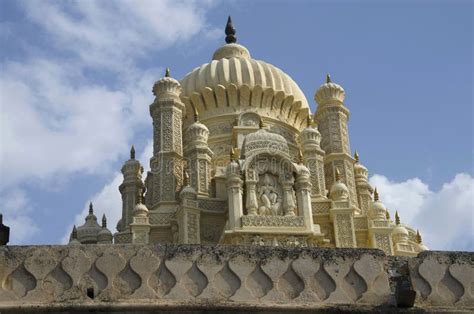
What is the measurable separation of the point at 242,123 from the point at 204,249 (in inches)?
930

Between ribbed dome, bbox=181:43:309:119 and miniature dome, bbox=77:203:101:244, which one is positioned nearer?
miniature dome, bbox=77:203:101:244

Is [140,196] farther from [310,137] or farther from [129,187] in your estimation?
[310,137]

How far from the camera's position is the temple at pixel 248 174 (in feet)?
79.4

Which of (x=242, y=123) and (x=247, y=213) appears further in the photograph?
(x=242, y=123)

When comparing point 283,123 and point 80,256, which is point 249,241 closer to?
point 283,123

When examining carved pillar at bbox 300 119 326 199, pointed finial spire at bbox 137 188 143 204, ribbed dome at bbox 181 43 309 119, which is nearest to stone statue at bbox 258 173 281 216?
carved pillar at bbox 300 119 326 199

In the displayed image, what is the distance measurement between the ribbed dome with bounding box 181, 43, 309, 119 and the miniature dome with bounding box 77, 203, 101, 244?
250 inches

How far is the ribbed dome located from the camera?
32.4m

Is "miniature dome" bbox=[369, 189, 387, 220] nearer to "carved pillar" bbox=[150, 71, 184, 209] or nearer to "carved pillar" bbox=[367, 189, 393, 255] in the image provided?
"carved pillar" bbox=[367, 189, 393, 255]

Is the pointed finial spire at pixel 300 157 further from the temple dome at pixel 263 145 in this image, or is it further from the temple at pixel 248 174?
the temple dome at pixel 263 145

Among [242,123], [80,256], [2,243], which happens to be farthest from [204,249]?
[242,123]

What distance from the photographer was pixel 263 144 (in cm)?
2542

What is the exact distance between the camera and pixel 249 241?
22.9m

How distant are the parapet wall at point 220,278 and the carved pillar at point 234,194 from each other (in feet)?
52.9
